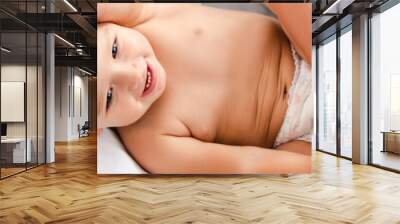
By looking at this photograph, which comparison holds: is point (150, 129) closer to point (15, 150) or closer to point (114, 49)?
point (114, 49)

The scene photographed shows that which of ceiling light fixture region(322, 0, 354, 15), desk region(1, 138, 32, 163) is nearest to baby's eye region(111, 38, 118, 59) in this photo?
desk region(1, 138, 32, 163)

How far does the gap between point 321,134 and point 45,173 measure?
7784 millimetres

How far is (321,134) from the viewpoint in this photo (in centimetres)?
1149

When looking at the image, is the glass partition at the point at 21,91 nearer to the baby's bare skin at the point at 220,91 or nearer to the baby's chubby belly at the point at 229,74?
the baby's bare skin at the point at 220,91

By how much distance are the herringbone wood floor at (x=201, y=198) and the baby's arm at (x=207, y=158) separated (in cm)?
17

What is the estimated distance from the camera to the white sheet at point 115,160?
6.55 m

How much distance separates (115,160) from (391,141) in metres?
5.34

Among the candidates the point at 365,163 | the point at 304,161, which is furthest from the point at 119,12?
the point at 365,163

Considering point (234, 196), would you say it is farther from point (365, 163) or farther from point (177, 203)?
point (365, 163)

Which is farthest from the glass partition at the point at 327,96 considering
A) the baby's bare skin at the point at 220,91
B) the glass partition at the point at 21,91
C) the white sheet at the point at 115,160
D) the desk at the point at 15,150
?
the desk at the point at 15,150

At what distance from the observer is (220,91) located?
21.9 feet

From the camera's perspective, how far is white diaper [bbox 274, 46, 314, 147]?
6.66 m

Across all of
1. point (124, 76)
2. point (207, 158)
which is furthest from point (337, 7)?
point (124, 76)

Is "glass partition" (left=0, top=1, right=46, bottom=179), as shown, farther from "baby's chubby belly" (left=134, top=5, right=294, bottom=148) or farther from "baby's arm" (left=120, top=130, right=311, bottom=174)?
"baby's chubby belly" (left=134, top=5, right=294, bottom=148)
